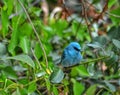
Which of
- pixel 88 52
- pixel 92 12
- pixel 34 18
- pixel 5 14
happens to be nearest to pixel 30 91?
pixel 5 14

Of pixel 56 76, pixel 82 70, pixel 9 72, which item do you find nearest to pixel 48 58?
pixel 82 70

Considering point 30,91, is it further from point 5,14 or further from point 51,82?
point 5,14

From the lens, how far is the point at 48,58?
6.29ft

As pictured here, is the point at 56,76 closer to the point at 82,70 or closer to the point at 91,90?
the point at 82,70

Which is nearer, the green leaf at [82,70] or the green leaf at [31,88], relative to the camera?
the green leaf at [31,88]

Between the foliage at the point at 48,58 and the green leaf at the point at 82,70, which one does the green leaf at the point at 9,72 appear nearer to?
the foliage at the point at 48,58

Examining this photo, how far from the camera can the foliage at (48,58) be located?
4.94 feet

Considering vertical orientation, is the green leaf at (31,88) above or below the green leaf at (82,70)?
above

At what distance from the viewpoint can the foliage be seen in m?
→ 1.51

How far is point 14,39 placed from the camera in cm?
162

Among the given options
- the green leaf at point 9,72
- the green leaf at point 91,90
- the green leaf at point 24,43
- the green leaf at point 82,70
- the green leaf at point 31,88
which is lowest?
the green leaf at point 91,90

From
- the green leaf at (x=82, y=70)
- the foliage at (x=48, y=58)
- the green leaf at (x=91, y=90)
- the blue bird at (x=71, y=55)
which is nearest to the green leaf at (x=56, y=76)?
the foliage at (x=48, y=58)

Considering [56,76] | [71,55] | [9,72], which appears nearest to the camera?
[56,76]

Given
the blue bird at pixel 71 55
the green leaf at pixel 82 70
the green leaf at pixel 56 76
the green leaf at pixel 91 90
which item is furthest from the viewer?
the green leaf at pixel 91 90
